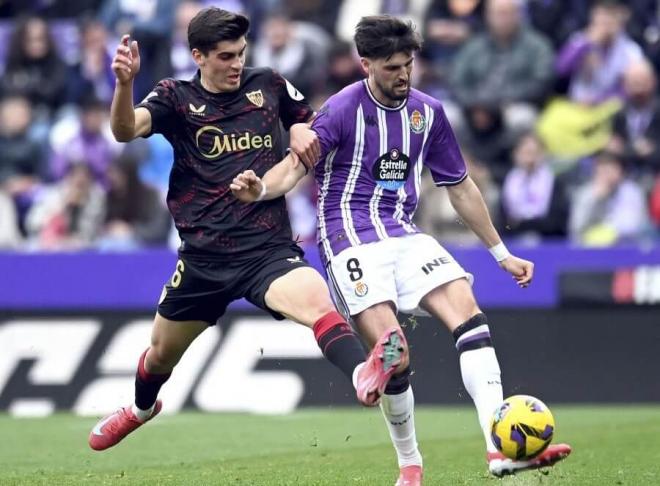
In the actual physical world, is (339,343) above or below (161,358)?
above

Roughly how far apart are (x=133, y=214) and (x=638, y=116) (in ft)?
17.7

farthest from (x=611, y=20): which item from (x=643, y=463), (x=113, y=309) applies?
(x=643, y=463)

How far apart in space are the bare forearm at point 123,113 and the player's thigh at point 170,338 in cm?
120

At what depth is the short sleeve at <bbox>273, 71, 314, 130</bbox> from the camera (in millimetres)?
8414

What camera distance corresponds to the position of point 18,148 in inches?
668

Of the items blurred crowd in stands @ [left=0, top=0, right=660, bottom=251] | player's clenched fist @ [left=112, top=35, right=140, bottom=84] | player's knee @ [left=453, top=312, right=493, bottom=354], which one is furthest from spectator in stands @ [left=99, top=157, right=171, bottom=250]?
player's knee @ [left=453, top=312, right=493, bottom=354]

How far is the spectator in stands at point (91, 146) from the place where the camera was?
16286 mm

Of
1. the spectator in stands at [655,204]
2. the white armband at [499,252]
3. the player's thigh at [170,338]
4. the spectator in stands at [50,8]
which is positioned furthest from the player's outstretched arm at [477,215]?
the spectator in stands at [50,8]

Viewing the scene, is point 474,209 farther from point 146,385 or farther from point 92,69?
point 92,69

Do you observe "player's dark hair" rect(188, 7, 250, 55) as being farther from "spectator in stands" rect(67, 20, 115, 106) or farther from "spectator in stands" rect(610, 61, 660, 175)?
"spectator in stands" rect(67, 20, 115, 106)

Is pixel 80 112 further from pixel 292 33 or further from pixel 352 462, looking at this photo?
pixel 352 462

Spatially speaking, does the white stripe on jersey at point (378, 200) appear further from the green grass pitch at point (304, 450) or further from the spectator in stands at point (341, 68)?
the spectator in stands at point (341, 68)

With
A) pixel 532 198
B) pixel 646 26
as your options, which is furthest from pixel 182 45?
pixel 646 26

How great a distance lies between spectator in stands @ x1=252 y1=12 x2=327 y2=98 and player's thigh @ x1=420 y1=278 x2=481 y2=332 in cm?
867
